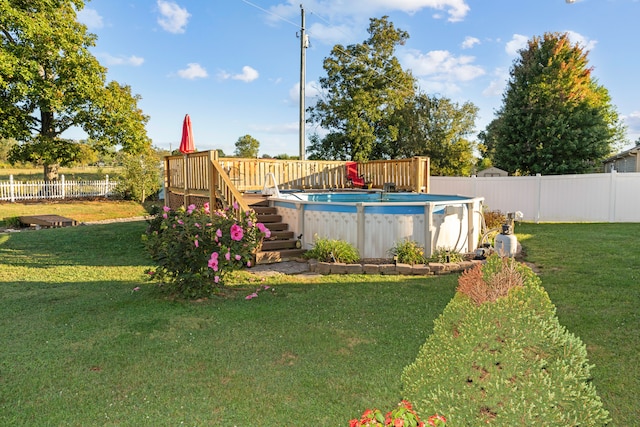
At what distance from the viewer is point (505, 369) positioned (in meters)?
1.44

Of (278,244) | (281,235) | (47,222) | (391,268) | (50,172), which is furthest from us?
(50,172)

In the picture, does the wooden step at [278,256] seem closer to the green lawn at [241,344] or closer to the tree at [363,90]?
the green lawn at [241,344]

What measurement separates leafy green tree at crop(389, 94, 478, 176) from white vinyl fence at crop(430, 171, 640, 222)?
10451mm

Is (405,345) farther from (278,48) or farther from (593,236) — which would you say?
(278,48)

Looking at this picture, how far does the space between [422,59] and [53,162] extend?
20.1 meters

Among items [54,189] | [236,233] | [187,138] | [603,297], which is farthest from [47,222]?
[603,297]

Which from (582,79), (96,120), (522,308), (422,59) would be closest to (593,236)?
(522,308)

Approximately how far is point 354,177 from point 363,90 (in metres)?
10.4

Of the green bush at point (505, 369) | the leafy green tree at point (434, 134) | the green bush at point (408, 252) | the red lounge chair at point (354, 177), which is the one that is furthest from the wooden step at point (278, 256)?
the leafy green tree at point (434, 134)

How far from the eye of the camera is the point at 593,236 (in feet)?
31.1

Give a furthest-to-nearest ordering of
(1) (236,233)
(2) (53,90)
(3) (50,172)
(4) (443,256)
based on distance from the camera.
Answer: (3) (50,172)
(2) (53,90)
(4) (443,256)
(1) (236,233)

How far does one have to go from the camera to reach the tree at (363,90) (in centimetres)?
2253

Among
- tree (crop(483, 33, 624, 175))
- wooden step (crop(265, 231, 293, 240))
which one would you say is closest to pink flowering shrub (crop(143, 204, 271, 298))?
wooden step (crop(265, 231, 293, 240))

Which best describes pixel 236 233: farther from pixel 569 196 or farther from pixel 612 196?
pixel 612 196
